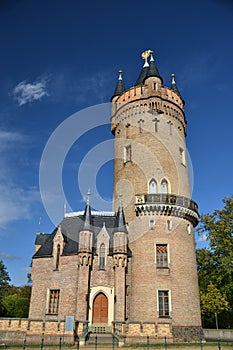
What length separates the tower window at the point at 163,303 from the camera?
86.0 feet

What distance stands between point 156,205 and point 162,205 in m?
0.54

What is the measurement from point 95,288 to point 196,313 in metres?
8.87

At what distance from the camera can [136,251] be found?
28406 mm

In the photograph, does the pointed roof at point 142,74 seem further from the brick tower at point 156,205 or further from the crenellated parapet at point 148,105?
the crenellated parapet at point 148,105

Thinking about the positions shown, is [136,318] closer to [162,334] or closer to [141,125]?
[162,334]

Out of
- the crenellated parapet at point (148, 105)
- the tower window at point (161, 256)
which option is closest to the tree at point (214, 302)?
the tower window at point (161, 256)

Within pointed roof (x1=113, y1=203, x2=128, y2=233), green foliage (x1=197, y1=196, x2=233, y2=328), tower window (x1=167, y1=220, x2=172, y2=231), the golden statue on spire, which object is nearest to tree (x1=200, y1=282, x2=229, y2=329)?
green foliage (x1=197, y1=196, x2=233, y2=328)

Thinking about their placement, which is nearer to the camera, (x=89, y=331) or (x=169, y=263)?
(x=89, y=331)

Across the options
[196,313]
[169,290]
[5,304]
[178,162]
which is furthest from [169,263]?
[5,304]

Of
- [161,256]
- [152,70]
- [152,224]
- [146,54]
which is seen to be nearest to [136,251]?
[161,256]

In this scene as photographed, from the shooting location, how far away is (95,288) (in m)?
26.9

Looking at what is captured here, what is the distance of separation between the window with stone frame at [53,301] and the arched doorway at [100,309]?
3.46 meters

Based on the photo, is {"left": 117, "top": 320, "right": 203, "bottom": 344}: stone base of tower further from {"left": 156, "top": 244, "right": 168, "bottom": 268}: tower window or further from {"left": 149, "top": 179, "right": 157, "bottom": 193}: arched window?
{"left": 149, "top": 179, "right": 157, "bottom": 193}: arched window

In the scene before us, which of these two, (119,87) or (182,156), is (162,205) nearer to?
(182,156)
